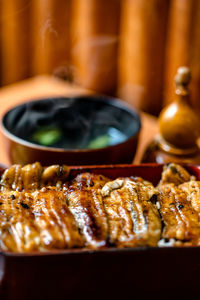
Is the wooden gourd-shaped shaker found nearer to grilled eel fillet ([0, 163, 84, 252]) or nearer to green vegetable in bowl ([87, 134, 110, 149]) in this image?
green vegetable in bowl ([87, 134, 110, 149])

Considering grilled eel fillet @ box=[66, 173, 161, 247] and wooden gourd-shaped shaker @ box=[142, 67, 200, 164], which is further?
wooden gourd-shaped shaker @ box=[142, 67, 200, 164]

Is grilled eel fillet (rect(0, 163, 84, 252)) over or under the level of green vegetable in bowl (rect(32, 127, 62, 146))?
over

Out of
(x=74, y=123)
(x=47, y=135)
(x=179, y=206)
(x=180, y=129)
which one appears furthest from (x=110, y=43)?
(x=179, y=206)

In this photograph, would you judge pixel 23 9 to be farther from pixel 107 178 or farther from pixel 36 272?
pixel 36 272

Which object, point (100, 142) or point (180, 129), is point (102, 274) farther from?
point (100, 142)

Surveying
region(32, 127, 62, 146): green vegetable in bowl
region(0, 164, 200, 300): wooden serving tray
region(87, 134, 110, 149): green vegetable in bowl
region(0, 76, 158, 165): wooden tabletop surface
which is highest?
region(0, 164, 200, 300): wooden serving tray

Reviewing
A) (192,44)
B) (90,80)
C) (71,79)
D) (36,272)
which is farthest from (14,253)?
(71,79)

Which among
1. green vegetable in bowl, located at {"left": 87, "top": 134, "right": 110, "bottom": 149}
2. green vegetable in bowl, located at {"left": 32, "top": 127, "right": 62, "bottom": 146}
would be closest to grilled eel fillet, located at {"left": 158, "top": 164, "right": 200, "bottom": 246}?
green vegetable in bowl, located at {"left": 87, "top": 134, "right": 110, "bottom": 149}
